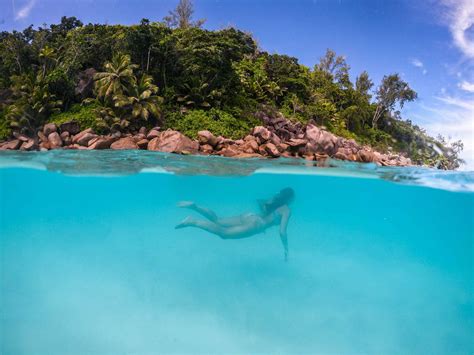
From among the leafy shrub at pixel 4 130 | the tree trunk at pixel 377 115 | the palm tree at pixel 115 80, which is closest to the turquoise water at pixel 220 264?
the leafy shrub at pixel 4 130

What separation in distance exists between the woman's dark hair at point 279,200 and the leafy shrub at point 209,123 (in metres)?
11.0

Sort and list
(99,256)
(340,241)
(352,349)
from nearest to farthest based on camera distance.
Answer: (352,349) → (99,256) → (340,241)

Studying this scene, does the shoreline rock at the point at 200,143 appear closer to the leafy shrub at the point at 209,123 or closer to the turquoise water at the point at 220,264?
the leafy shrub at the point at 209,123

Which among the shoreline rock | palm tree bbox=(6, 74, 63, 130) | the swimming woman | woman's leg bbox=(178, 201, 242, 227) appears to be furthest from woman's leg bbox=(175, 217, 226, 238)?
palm tree bbox=(6, 74, 63, 130)

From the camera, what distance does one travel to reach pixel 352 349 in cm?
476

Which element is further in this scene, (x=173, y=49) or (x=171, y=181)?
(x=173, y=49)

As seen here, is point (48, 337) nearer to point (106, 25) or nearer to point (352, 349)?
point (352, 349)

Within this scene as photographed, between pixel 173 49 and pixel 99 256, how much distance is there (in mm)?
15379

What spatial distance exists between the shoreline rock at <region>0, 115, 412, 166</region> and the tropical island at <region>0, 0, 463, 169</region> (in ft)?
0.18

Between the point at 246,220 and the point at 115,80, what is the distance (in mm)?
13594

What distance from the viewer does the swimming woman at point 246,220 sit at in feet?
19.6

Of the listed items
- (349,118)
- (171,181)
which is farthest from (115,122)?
(349,118)

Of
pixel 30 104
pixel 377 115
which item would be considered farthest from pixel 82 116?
pixel 377 115

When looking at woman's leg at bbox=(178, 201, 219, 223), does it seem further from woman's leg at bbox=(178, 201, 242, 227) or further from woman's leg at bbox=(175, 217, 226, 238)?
woman's leg at bbox=(175, 217, 226, 238)
